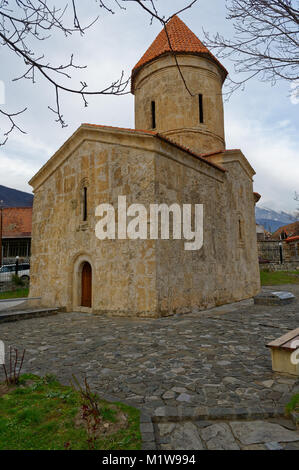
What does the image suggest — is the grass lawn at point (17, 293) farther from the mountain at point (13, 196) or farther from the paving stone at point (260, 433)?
the mountain at point (13, 196)

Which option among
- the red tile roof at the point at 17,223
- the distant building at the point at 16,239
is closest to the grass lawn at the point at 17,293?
the distant building at the point at 16,239

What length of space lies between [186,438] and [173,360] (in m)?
2.05

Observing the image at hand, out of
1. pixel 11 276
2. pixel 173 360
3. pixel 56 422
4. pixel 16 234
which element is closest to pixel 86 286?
pixel 173 360

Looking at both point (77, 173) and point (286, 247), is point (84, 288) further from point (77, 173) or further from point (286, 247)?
point (286, 247)

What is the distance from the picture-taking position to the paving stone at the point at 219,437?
226cm

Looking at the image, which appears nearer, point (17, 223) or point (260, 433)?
point (260, 433)

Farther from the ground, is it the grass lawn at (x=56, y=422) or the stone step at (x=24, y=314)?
the grass lawn at (x=56, y=422)

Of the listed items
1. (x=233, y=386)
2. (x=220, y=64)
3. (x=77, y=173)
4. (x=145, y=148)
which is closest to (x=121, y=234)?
(x=145, y=148)

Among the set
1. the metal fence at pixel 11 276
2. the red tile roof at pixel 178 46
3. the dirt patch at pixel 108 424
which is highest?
the red tile roof at pixel 178 46

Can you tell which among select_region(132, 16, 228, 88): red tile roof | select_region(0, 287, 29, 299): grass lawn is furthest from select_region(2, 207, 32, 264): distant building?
select_region(132, 16, 228, 88): red tile roof

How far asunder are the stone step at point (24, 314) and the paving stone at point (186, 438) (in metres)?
7.72

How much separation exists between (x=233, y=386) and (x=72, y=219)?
8683mm

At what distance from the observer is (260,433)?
8.02ft

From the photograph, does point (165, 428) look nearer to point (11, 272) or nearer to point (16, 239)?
point (11, 272)
